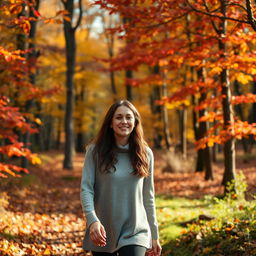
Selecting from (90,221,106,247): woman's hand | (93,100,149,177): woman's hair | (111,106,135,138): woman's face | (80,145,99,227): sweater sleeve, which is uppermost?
(111,106,135,138): woman's face

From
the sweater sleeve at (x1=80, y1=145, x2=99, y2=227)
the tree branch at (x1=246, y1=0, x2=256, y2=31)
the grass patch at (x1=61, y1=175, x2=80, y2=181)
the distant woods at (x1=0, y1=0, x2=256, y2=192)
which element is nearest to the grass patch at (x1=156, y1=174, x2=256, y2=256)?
the distant woods at (x1=0, y1=0, x2=256, y2=192)

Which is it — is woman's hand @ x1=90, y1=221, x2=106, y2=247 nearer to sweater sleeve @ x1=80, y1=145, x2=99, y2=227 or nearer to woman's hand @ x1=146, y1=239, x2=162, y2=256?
sweater sleeve @ x1=80, y1=145, x2=99, y2=227

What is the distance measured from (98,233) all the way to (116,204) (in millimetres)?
317

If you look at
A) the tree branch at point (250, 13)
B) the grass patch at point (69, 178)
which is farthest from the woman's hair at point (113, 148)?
the grass patch at point (69, 178)

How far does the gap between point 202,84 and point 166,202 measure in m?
3.27

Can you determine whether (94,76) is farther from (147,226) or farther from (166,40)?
(147,226)

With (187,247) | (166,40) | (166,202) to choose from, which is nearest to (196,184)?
(166,202)

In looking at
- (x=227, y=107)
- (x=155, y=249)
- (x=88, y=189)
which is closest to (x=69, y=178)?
(x=227, y=107)

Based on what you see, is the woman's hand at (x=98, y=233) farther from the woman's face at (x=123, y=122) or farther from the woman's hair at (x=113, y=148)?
the woman's face at (x=123, y=122)

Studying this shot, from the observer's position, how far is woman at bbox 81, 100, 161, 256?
2.88 meters

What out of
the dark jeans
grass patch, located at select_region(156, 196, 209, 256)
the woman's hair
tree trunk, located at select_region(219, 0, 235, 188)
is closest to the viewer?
the dark jeans

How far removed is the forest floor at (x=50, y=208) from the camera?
5.76m

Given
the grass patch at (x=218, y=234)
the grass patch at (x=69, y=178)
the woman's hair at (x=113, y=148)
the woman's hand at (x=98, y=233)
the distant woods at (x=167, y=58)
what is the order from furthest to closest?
the grass patch at (x=69, y=178), the distant woods at (x=167, y=58), the grass patch at (x=218, y=234), the woman's hair at (x=113, y=148), the woman's hand at (x=98, y=233)

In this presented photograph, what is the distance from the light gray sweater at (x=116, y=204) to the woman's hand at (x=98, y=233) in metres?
0.13
